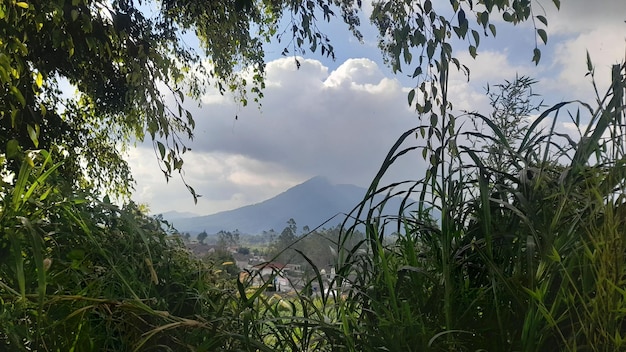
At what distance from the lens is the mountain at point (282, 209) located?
180 centimetres

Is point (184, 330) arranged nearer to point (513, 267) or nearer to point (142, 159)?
point (513, 267)

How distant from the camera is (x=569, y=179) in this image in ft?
1.67

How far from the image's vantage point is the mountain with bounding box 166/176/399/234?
5.89ft

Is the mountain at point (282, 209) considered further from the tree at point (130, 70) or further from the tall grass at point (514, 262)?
the tall grass at point (514, 262)

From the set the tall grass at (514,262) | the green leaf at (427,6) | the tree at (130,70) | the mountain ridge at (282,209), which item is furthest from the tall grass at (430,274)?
the mountain ridge at (282,209)

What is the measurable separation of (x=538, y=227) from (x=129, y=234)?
514 millimetres

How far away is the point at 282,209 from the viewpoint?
1995mm

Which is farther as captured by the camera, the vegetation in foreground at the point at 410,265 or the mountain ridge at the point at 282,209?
the mountain ridge at the point at 282,209

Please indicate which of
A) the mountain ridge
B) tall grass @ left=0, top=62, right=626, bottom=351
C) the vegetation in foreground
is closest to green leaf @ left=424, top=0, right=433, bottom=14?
the vegetation in foreground

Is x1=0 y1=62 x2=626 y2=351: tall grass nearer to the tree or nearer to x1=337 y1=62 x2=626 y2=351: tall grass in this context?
x1=337 y1=62 x2=626 y2=351: tall grass

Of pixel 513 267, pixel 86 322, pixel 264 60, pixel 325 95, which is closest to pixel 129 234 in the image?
pixel 86 322

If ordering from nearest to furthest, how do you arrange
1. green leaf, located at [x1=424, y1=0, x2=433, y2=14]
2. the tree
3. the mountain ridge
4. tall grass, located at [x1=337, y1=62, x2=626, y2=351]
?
tall grass, located at [x1=337, y1=62, x2=626, y2=351]
green leaf, located at [x1=424, y1=0, x2=433, y2=14]
the tree
the mountain ridge

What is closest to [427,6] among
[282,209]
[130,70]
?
[130,70]

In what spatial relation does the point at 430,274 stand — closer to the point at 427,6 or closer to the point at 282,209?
the point at 427,6
